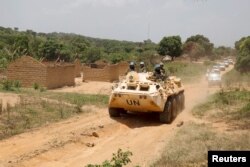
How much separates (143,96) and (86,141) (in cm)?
266

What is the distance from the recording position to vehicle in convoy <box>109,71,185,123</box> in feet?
47.6

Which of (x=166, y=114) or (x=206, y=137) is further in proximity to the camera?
(x=166, y=114)

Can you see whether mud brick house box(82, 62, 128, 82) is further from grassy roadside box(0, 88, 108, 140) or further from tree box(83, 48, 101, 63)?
tree box(83, 48, 101, 63)

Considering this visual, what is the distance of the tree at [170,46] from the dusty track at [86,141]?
5469cm

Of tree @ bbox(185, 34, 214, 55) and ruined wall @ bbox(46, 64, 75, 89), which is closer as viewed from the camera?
ruined wall @ bbox(46, 64, 75, 89)

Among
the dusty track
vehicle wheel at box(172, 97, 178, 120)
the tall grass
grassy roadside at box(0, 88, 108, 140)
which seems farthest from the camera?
vehicle wheel at box(172, 97, 178, 120)

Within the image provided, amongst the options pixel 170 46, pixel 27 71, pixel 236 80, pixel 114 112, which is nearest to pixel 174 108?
pixel 114 112

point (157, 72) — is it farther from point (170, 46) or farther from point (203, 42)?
point (203, 42)

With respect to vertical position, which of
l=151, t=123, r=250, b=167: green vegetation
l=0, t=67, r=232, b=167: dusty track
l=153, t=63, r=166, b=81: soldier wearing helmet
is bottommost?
l=0, t=67, r=232, b=167: dusty track

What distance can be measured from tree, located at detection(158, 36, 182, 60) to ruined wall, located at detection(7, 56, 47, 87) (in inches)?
1661

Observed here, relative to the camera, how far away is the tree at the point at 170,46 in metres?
70.6

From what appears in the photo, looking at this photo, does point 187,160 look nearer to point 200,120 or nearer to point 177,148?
point 177,148

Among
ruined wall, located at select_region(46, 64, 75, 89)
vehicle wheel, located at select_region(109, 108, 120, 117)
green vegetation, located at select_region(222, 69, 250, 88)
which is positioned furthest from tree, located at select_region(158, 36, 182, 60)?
vehicle wheel, located at select_region(109, 108, 120, 117)

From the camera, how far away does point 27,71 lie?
3059cm
